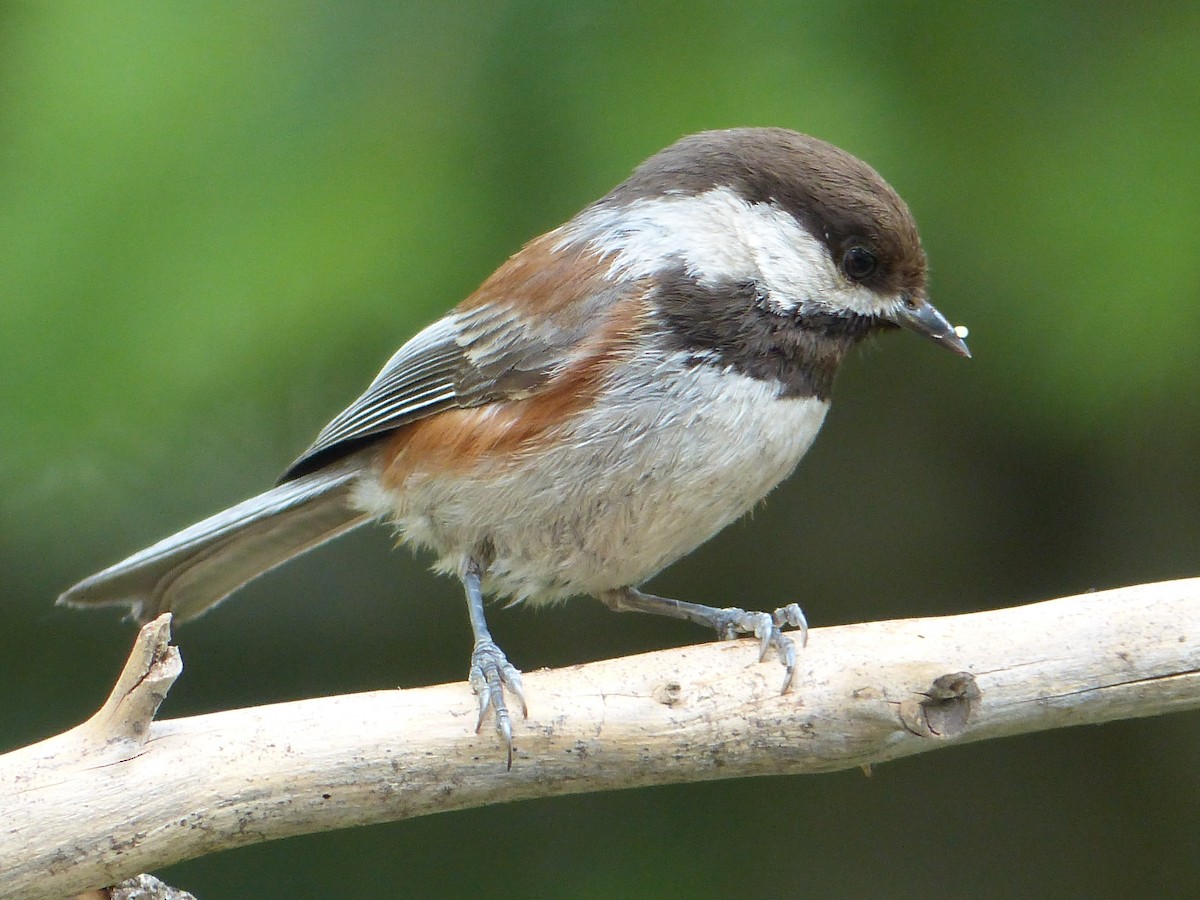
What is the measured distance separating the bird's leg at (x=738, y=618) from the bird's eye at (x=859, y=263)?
1.74 ft

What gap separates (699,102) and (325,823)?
1.31 m

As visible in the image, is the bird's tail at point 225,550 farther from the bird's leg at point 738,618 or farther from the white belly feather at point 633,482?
the bird's leg at point 738,618

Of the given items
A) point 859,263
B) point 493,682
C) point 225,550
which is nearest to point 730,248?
point 859,263

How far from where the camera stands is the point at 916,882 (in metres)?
2.83

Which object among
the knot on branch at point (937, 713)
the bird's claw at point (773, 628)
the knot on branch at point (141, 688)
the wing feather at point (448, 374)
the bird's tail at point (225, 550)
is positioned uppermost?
the wing feather at point (448, 374)

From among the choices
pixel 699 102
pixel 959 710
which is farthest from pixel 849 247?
pixel 959 710

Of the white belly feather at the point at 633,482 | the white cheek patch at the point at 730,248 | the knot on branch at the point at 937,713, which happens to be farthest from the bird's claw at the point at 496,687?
the white cheek patch at the point at 730,248

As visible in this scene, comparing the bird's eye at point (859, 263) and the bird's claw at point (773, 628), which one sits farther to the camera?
the bird's eye at point (859, 263)

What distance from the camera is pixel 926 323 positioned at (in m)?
2.02

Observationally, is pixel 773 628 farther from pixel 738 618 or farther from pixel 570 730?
pixel 570 730

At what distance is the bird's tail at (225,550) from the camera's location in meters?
2.10

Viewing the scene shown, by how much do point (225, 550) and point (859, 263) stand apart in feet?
3.96

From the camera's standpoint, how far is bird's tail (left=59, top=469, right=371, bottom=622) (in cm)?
210

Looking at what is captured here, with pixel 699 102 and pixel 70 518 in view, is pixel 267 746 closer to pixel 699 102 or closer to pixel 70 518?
pixel 70 518
